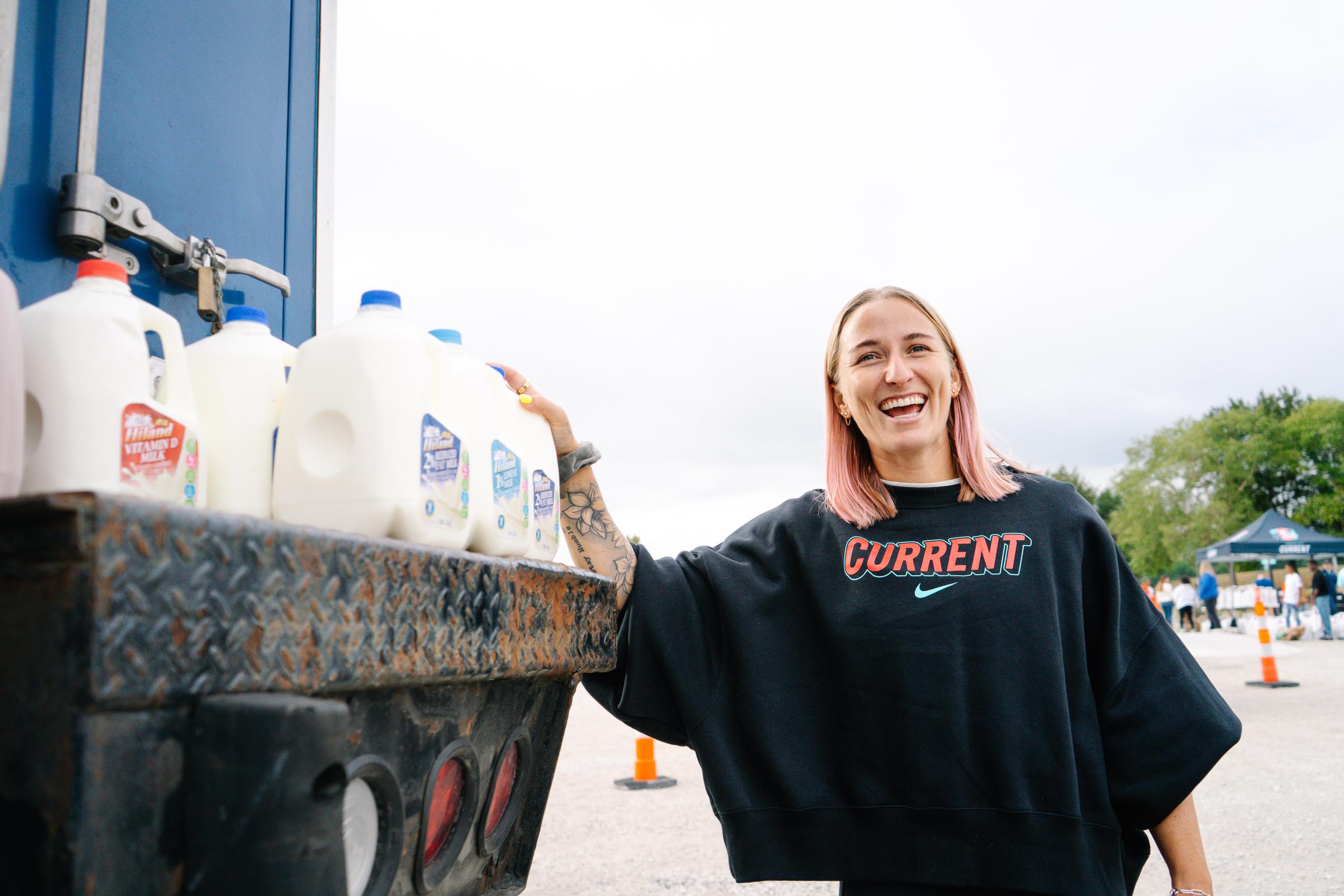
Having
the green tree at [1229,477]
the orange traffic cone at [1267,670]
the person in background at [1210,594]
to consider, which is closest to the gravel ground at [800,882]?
the orange traffic cone at [1267,670]

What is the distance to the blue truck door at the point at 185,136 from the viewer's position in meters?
1.52

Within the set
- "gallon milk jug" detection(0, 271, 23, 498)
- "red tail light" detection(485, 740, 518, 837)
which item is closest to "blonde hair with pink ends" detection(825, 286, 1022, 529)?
"red tail light" detection(485, 740, 518, 837)

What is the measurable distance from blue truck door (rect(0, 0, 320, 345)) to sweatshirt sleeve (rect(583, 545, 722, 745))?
1104mm

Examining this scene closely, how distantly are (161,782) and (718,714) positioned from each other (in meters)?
1.61

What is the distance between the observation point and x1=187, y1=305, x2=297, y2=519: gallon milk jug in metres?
1.30

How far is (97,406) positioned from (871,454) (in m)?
2.05

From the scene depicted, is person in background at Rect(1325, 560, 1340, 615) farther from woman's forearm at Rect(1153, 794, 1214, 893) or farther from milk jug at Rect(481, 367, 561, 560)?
milk jug at Rect(481, 367, 561, 560)

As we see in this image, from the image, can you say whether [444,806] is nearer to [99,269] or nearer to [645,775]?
[99,269]

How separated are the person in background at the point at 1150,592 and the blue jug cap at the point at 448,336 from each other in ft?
5.68

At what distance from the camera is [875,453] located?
2586 mm

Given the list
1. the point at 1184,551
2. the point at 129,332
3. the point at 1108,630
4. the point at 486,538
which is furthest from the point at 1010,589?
the point at 1184,551

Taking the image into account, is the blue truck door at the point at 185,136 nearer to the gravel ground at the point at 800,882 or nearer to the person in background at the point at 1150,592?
the person in background at the point at 1150,592

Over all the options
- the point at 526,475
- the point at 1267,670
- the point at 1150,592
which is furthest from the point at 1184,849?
the point at 1150,592

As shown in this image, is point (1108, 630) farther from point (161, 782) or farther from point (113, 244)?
point (113, 244)
